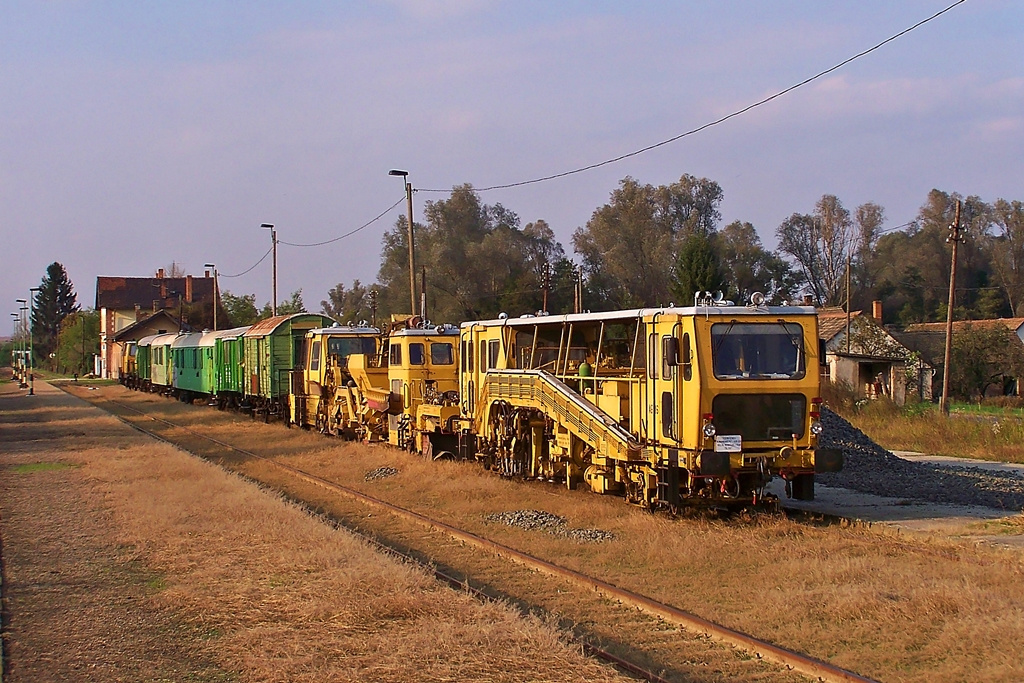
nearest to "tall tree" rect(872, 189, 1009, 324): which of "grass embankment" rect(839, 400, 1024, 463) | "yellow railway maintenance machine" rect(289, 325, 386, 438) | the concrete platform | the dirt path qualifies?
"grass embankment" rect(839, 400, 1024, 463)

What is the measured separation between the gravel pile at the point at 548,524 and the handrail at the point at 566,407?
121 cm

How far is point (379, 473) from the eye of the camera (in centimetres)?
1909

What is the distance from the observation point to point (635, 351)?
14.3 meters

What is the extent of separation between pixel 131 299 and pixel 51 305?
154 feet

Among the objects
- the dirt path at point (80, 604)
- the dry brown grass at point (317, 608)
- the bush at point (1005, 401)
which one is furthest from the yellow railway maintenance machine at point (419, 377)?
the bush at point (1005, 401)

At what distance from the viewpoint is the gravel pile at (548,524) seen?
1223 centimetres

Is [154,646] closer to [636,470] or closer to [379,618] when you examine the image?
[379,618]

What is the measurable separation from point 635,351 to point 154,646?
8314mm

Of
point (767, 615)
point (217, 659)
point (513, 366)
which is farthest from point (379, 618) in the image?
point (513, 366)

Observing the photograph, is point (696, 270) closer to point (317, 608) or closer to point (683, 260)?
point (683, 260)

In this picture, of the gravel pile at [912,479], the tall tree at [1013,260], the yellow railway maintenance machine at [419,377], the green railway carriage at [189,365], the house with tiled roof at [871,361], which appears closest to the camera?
the gravel pile at [912,479]

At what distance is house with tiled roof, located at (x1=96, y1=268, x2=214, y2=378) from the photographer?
92.6 meters

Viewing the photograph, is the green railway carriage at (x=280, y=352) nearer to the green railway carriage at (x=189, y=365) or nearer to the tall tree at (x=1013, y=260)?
the green railway carriage at (x=189, y=365)

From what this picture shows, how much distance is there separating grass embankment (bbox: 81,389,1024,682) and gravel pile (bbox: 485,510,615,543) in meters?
0.21
